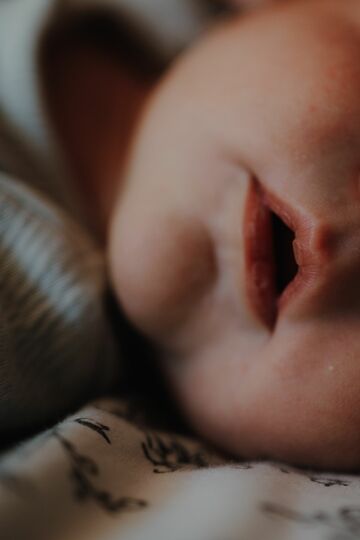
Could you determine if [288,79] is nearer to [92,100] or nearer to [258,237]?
[258,237]

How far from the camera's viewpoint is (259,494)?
408 mm

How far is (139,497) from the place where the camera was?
0.39m

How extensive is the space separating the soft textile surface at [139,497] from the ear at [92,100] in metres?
0.40

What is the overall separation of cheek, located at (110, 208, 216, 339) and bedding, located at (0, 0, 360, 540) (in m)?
0.05

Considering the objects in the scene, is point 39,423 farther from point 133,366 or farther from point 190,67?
point 190,67

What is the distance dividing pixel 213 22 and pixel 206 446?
0.62 metres

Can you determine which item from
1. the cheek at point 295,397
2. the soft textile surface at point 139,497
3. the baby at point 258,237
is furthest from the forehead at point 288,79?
the soft textile surface at point 139,497

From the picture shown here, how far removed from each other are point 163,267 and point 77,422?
0.62 feet

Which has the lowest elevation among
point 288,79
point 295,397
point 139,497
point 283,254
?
point 139,497

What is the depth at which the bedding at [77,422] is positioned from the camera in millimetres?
356

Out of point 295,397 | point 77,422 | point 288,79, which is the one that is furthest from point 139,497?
point 288,79

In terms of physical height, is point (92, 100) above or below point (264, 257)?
above

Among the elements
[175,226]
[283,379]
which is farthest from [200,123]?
[283,379]

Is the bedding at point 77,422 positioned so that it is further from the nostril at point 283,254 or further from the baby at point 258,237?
the nostril at point 283,254
